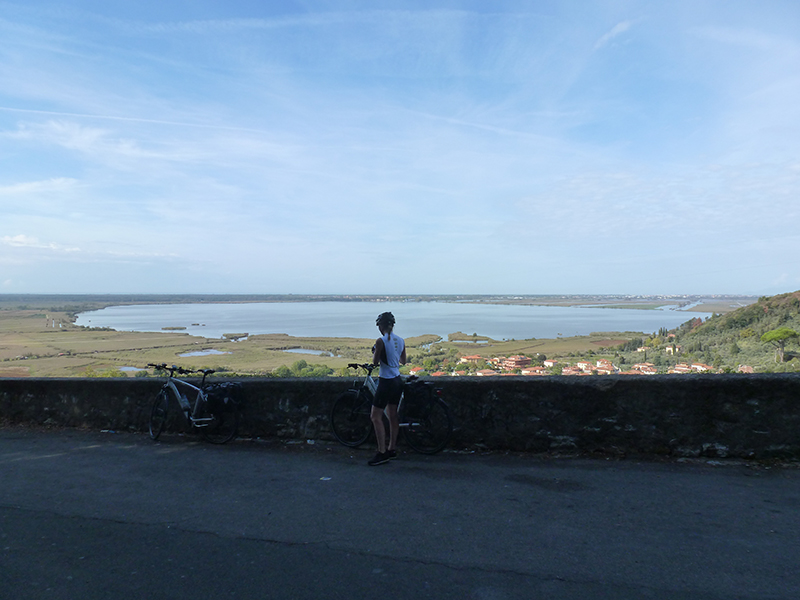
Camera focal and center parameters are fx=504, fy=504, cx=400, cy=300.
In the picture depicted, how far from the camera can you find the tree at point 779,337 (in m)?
7.06

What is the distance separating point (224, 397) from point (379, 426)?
237 centimetres

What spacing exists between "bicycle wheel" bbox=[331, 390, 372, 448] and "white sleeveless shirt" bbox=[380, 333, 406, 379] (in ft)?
2.31

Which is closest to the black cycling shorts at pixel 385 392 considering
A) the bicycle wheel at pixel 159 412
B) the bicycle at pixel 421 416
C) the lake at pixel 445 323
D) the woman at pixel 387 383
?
the woman at pixel 387 383

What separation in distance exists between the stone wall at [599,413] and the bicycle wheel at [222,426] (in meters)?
0.20

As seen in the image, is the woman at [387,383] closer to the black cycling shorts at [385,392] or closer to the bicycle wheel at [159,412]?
the black cycling shorts at [385,392]

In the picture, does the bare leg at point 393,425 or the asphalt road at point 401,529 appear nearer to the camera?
the asphalt road at point 401,529

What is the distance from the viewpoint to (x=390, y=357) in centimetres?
580

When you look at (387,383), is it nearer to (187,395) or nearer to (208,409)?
(208,409)

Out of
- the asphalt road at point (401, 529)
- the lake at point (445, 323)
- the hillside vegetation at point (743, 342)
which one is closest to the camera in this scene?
the asphalt road at point (401, 529)

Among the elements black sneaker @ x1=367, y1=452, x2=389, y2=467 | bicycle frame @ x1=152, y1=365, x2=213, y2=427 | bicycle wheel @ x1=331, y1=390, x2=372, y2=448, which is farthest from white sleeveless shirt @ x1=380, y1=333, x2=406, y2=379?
bicycle frame @ x1=152, y1=365, x2=213, y2=427

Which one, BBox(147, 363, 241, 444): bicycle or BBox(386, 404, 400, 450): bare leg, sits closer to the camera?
BBox(386, 404, 400, 450): bare leg

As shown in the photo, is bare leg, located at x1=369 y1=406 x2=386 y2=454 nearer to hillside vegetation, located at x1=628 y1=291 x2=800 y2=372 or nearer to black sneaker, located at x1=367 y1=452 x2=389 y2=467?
black sneaker, located at x1=367 y1=452 x2=389 y2=467

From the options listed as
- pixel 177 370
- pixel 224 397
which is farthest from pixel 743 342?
pixel 177 370

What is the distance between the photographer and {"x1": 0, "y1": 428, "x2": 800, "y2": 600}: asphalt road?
300 cm
